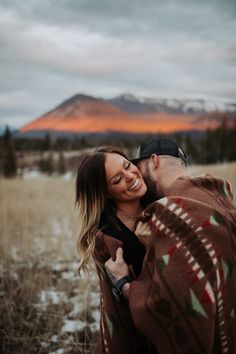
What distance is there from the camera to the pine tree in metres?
24.5

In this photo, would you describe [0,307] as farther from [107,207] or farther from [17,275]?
[107,207]

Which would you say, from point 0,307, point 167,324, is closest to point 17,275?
point 0,307

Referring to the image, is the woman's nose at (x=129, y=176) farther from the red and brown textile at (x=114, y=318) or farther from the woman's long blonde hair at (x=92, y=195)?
the red and brown textile at (x=114, y=318)

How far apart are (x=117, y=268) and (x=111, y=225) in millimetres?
260

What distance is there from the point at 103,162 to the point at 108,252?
0.45 metres

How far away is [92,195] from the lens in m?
1.86

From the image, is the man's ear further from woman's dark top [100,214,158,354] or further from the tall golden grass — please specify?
the tall golden grass

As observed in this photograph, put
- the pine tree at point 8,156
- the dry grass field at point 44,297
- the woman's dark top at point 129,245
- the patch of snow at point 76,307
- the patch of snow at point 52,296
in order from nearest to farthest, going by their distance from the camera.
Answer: the woman's dark top at point 129,245 → the dry grass field at point 44,297 → the patch of snow at point 76,307 → the patch of snow at point 52,296 → the pine tree at point 8,156

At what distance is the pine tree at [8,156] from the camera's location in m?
24.5

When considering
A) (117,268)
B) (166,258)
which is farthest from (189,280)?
(117,268)

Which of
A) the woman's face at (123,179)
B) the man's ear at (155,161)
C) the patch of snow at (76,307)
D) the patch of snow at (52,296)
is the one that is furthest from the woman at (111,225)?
the patch of snow at (52,296)

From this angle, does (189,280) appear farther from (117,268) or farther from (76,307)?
(76,307)

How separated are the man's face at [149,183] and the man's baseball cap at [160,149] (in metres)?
0.03

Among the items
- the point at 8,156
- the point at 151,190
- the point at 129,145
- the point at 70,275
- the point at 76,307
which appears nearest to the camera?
the point at 151,190
